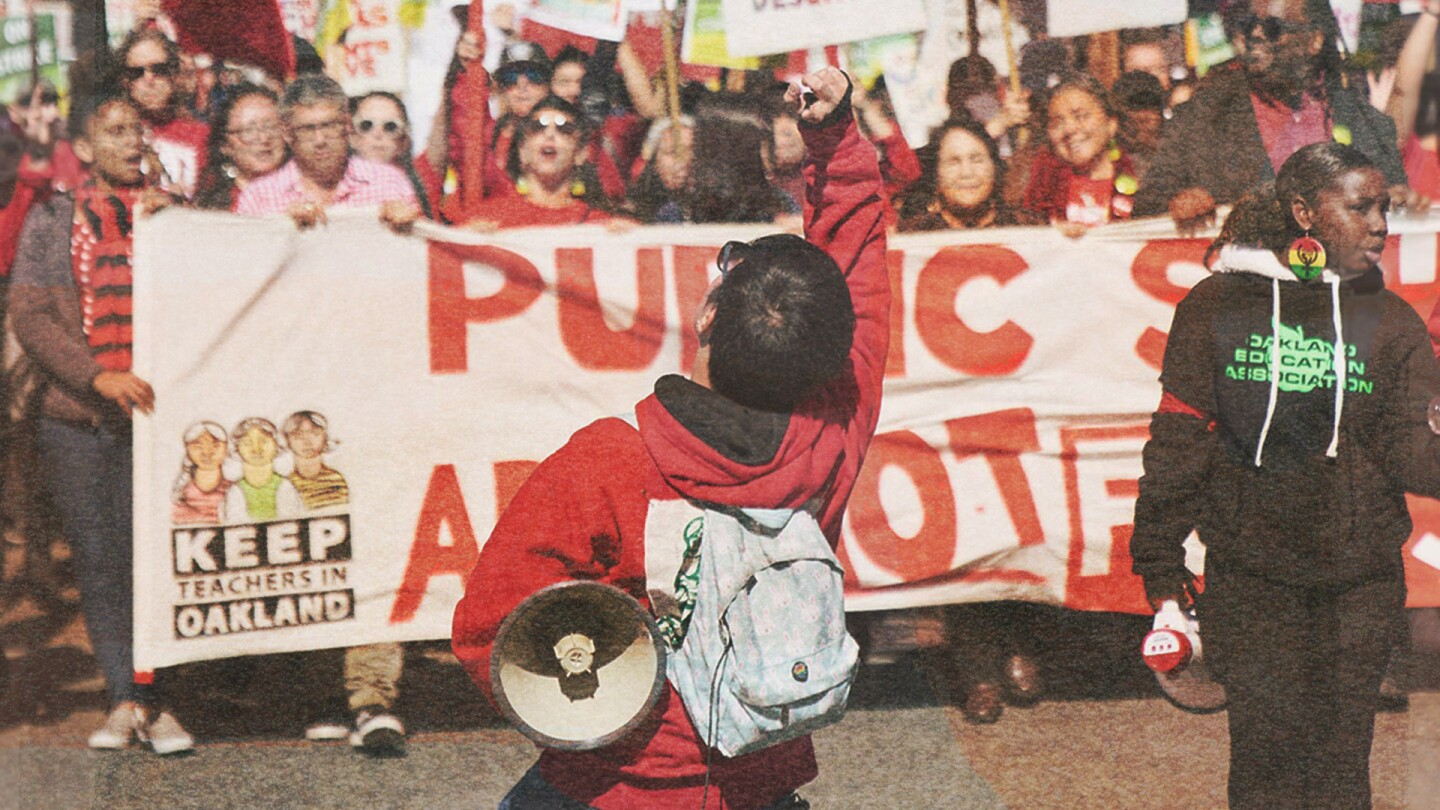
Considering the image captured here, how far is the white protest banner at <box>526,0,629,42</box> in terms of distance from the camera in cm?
369

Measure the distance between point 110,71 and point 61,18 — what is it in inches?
6.2

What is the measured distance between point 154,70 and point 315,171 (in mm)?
393

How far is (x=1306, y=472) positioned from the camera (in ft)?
12.2

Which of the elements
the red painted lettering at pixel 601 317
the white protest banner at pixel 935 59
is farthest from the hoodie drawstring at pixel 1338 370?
the red painted lettering at pixel 601 317

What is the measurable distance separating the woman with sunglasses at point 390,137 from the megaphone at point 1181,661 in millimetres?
1904

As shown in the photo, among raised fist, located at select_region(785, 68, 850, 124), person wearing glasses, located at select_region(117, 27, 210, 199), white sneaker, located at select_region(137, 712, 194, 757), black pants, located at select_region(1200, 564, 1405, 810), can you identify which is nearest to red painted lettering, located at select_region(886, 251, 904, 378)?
raised fist, located at select_region(785, 68, 850, 124)

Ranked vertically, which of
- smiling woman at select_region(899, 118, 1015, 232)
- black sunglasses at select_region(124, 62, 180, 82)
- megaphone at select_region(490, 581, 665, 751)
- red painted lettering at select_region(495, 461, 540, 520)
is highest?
black sunglasses at select_region(124, 62, 180, 82)

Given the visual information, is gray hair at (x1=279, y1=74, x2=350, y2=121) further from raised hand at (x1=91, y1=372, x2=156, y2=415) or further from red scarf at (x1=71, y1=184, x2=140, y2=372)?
raised hand at (x1=91, y1=372, x2=156, y2=415)

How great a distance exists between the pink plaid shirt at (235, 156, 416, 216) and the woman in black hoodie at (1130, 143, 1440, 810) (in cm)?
184

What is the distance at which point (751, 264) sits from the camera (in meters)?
2.98

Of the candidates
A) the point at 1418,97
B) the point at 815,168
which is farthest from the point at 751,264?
the point at 1418,97

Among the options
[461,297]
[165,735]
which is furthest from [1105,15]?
[165,735]

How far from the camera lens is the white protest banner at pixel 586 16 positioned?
3688mm

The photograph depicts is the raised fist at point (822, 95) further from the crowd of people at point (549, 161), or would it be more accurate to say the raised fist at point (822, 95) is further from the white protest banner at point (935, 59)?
the white protest banner at point (935, 59)
